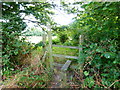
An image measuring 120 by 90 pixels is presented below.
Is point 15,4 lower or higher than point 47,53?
higher

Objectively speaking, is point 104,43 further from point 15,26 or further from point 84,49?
point 15,26

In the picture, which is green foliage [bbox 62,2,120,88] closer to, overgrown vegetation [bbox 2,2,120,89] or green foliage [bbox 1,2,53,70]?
overgrown vegetation [bbox 2,2,120,89]

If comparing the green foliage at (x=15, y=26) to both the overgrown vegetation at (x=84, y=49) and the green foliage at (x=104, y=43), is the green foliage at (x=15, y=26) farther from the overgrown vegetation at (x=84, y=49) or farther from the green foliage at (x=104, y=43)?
the green foliage at (x=104, y=43)

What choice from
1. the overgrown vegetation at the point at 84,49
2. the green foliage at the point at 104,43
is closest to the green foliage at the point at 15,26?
the overgrown vegetation at the point at 84,49

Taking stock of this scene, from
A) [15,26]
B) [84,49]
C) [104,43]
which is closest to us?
[104,43]

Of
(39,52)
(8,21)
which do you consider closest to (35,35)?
(39,52)

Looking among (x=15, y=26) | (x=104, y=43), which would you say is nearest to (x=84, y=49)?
(x=104, y=43)

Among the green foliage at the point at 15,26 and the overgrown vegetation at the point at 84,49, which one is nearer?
the overgrown vegetation at the point at 84,49

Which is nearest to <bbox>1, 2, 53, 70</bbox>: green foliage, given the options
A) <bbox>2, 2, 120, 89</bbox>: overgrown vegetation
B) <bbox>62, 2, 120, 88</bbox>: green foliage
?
<bbox>2, 2, 120, 89</bbox>: overgrown vegetation

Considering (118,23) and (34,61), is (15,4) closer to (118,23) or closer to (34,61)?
(34,61)

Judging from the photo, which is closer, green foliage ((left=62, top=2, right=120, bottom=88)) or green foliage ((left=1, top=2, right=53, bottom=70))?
green foliage ((left=62, top=2, right=120, bottom=88))

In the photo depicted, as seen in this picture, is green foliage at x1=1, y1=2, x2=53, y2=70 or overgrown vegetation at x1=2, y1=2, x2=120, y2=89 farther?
green foliage at x1=1, y1=2, x2=53, y2=70

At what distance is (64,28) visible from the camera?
2.79m

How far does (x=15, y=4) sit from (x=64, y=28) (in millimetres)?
1502
